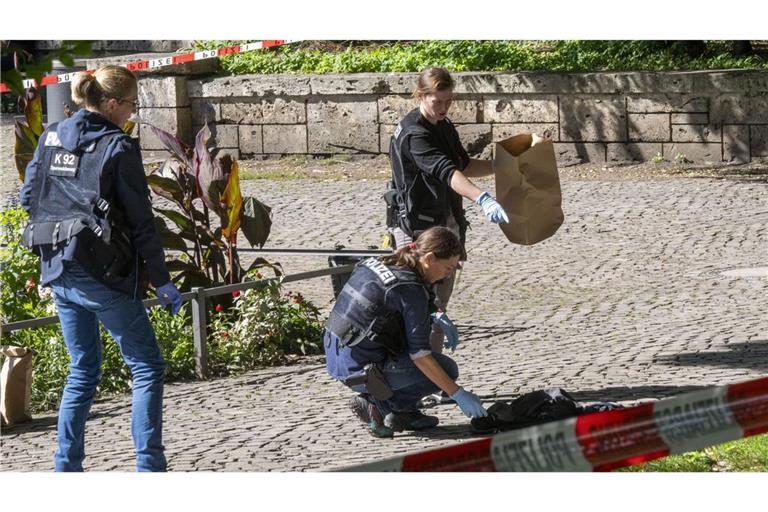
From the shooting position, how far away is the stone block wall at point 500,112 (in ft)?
51.3

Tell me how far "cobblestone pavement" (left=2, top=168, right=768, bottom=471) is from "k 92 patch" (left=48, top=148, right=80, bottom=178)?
1.34m

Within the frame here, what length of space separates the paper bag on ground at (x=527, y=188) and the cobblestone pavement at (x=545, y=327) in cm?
80

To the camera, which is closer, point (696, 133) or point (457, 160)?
point (457, 160)

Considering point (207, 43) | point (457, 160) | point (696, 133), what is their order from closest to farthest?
point (457, 160)
point (696, 133)
point (207, 43)

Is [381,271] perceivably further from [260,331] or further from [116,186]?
[260,331]

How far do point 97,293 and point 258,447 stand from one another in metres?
1.27

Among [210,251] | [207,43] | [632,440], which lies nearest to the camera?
[632,440]

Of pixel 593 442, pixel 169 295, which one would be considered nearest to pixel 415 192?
pixel 169 295

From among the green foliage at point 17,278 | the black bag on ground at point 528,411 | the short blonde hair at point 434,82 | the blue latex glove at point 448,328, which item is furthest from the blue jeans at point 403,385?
the green foliage at point 17,278

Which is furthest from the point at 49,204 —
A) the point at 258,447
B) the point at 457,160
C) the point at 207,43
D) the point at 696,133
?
the point at 207,43

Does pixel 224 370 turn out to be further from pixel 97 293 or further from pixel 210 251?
pixel 97 293

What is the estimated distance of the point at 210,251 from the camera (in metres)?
8.57

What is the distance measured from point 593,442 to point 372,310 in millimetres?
2504

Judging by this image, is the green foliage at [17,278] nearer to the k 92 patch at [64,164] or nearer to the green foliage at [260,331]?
the green foliage at [260,331]
